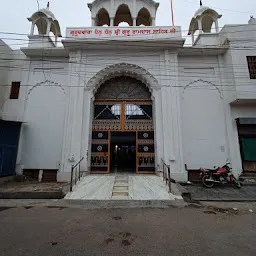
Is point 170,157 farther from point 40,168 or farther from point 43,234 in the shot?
point 40,168

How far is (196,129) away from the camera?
821 centimetres

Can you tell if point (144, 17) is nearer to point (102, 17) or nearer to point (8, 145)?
point (102, 17)

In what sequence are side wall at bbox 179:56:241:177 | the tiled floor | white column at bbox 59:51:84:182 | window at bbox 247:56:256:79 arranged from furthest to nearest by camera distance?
window at bbox 247:56:256:79 < side wall at bbox 179:56:241:177 < white column at bbox 59:51:84:182 < the tiled floor

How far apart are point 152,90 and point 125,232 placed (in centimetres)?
685

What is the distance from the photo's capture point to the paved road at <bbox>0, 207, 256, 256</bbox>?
2.42 m

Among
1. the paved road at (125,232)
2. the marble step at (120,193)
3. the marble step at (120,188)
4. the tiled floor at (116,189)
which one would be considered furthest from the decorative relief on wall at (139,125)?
the paved road at (125,232)

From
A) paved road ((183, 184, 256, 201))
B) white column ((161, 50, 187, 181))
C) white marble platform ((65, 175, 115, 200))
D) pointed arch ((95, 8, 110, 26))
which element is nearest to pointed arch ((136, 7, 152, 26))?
pointed arch ((95, 8, 110, 26))

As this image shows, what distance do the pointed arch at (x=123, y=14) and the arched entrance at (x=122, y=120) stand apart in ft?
15.4

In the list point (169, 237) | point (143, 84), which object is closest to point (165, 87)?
point (143, 84)

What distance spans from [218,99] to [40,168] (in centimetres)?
1005

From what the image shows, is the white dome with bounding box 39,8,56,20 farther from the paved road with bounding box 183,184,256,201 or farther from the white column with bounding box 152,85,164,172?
the paved road with bounding box 183,184,256,201

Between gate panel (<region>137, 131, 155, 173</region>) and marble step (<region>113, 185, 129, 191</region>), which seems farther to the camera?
gate panel (<region>137, 131, 155, 173</region>)

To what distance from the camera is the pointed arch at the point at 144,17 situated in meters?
9.98

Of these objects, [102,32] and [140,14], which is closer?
[102,32]
